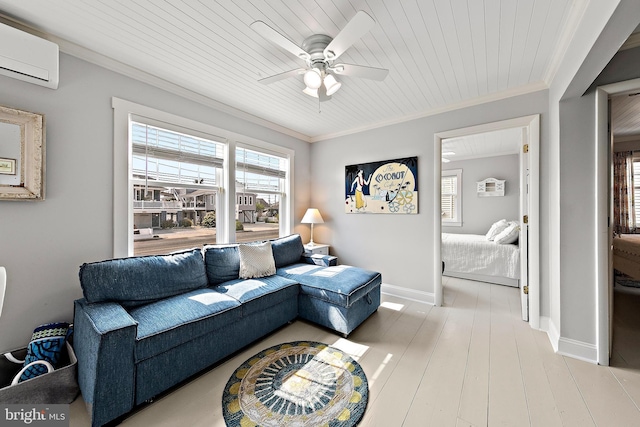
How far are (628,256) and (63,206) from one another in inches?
214

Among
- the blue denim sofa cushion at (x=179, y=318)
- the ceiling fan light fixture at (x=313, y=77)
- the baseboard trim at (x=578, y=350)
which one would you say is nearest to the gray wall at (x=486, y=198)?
the baseboard trim at (x=578, y=350)

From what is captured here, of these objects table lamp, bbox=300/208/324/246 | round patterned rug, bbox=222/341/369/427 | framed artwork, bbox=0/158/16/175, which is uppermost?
framed artwork, bbox=0/158/16/175

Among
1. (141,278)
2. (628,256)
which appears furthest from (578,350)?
(141,278)

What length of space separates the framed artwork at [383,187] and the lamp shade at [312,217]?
0.47 metres

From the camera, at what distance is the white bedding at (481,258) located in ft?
12.4

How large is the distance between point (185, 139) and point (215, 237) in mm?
1198

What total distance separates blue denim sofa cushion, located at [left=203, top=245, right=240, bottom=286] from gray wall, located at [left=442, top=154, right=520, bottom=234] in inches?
207

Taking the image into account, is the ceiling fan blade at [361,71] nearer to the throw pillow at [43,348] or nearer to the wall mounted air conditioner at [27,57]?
the wall mounted air conditioner at [27,57]

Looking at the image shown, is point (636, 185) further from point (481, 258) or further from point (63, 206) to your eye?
point (63, 206)

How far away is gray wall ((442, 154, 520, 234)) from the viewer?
5.12 meters

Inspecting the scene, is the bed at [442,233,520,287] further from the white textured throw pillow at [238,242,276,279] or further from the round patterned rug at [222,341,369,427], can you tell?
the white textured throw pillow at [238,242,276,279]

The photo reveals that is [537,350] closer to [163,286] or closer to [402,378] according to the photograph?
[402,378]

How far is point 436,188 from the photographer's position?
10.0ft

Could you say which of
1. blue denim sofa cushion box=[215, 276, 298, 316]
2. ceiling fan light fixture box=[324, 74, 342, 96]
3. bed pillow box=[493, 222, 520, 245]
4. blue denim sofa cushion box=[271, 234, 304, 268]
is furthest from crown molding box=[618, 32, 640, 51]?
blue denim sofa cushion box=[271, 234, 304, 268]
